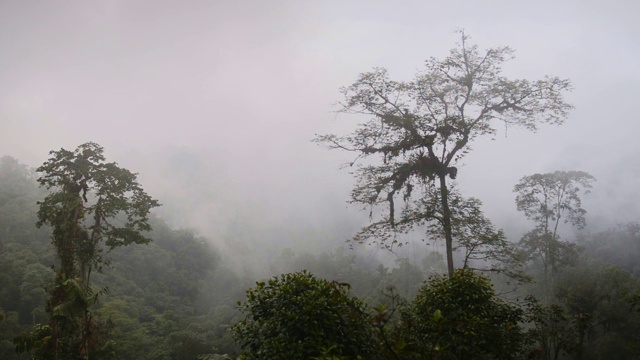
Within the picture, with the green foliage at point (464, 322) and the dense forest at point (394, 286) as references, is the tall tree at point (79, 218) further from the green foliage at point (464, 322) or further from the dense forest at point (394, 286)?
the green foliage at point (464, 322)

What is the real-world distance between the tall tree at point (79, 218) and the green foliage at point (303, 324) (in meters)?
6.17

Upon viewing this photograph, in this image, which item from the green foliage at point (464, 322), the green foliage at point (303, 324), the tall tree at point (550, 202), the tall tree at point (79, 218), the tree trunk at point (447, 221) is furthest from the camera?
the tall tree at point (550, 202)

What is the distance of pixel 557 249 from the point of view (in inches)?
1097

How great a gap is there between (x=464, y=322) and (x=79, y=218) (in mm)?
10138

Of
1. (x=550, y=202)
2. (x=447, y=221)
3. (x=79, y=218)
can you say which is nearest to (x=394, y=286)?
(x=447, y=221)

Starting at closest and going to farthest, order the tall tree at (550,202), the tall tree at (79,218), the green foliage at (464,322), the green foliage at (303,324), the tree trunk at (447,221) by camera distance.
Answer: the green foliage at (303,324), the green foliage at (464,322), the tree trunk at (447,221), the tall tree at (79,218), the tall tree at (550,202)

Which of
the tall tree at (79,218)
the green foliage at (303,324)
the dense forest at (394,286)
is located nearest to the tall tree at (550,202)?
the dense forest at (394,286)

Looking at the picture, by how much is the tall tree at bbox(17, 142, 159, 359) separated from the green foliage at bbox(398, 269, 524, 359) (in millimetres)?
7634

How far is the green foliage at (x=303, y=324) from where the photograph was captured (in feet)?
15.4

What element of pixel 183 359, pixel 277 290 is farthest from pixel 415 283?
pixel 277 290

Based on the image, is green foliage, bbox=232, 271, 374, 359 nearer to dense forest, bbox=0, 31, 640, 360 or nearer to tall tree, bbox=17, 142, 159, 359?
dense forest, bbox=0, 31, 640, 360

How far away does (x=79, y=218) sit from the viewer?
11.0 m

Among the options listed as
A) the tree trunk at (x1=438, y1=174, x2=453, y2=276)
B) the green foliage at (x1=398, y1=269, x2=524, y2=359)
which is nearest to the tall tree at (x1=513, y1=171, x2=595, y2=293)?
the tree trunk at (x1=438, y1=174, x2=453, y2=276)

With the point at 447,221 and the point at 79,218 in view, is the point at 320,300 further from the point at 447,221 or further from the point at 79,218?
the point at 79,218
